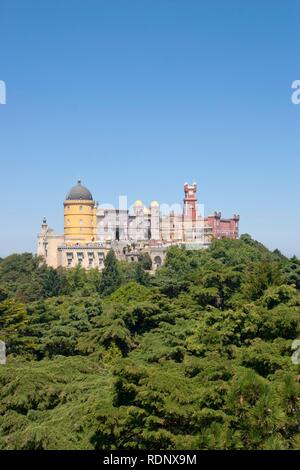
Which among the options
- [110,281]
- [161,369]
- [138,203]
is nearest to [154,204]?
[138,203]

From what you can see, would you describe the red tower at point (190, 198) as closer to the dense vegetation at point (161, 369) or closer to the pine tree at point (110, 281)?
the pine tree at point (110, 281)

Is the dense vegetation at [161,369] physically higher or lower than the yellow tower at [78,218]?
lower

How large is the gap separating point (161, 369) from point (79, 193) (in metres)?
44.9

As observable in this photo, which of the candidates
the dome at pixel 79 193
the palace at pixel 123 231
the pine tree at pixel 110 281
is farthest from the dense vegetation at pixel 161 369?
the dome at pixel 79 193

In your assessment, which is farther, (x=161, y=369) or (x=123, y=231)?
(x=123, y=231)

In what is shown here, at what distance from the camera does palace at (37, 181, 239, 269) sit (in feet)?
192

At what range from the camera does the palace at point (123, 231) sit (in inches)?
2306

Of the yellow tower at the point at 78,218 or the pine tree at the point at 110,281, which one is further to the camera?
the yellow tower at the point at 78,218

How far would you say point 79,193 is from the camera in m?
60.6

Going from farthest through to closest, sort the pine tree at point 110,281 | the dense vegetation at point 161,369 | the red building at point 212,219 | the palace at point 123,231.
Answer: the red building at point 212,219 → the palace at point 123,231 → the pine tree at point 110,281 → the dense vegetation at point 161,369

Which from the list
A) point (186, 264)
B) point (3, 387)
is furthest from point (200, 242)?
point (3, 387)

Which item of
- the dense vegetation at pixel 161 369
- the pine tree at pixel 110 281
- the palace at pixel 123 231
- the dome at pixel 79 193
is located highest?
the dome at pixel 79 193

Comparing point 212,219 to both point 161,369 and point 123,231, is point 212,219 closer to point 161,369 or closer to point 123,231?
point 123,231

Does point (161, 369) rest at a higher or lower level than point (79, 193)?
lower
